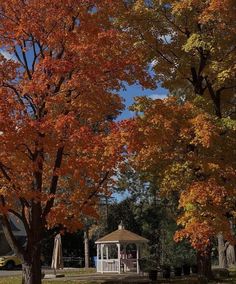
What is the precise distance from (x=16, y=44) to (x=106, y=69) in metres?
3.16

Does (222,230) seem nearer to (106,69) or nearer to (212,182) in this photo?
(212,182)

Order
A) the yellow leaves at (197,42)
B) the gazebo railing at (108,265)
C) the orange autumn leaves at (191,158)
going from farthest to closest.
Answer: the gazebo railing at (108,265) < the yellow leaves at (197,42) < the orange autumn leaves at (191,158)

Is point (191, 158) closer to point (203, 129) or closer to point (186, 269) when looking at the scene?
point (203, 129)

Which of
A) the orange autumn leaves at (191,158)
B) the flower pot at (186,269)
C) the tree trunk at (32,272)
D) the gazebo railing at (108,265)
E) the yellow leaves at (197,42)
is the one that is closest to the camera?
the orange autumn leaves at (191,158)

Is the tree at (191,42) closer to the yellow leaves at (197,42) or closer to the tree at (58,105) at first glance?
the yellow leaves at (197,42)

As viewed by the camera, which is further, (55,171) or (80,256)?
(80,256)

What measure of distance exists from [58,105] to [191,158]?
4636 mm

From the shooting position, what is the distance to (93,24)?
16984mm

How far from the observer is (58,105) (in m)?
16.2

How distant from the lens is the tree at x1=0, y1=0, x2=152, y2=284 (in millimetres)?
15203

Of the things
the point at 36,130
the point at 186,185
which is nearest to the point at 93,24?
the point at 36,130

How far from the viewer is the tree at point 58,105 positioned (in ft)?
49.9

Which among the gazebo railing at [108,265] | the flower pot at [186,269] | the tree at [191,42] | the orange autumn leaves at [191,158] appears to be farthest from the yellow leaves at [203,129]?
the gazebo railing at [108,265]

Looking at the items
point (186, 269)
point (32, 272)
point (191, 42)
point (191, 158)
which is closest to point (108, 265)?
point (186, 269)
